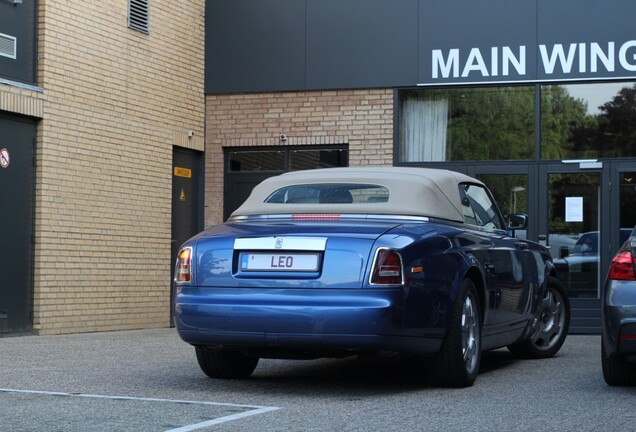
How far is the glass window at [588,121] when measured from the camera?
588 inches

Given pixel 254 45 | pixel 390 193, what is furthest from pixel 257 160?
pixel 390 193

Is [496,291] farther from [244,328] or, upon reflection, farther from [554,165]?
[554,165]

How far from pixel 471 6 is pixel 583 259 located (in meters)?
3.79

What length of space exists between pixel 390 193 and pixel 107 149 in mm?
7379

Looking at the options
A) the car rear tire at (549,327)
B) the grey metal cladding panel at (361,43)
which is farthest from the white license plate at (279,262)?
the grey metal cladding panel at (361,43)

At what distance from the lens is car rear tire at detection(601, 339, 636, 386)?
7605 millimetres

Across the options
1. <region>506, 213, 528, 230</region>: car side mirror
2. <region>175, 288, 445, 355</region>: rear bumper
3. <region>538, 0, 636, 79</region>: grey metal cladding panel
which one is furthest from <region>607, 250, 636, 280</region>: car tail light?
<region>538, 0, 636, 79</region>: grey metal cladding panel

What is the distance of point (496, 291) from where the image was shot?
8.31 metres

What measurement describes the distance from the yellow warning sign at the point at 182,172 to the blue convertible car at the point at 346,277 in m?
8.06

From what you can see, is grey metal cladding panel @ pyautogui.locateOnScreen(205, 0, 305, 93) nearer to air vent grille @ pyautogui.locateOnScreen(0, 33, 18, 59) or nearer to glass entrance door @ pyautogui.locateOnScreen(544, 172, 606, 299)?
glass entrance door @ pyautogui.locateOnScreen(544, 172, 606, 299)

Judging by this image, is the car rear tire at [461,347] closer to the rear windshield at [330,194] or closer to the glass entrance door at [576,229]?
the rear windshield at [330,194]

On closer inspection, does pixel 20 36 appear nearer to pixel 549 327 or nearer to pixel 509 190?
pixel 509 190

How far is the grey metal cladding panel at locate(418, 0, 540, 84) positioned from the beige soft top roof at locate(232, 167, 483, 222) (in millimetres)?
7232

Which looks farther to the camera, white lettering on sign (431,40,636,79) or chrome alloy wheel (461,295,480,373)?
white lettering on sign (431,40,636,79)
